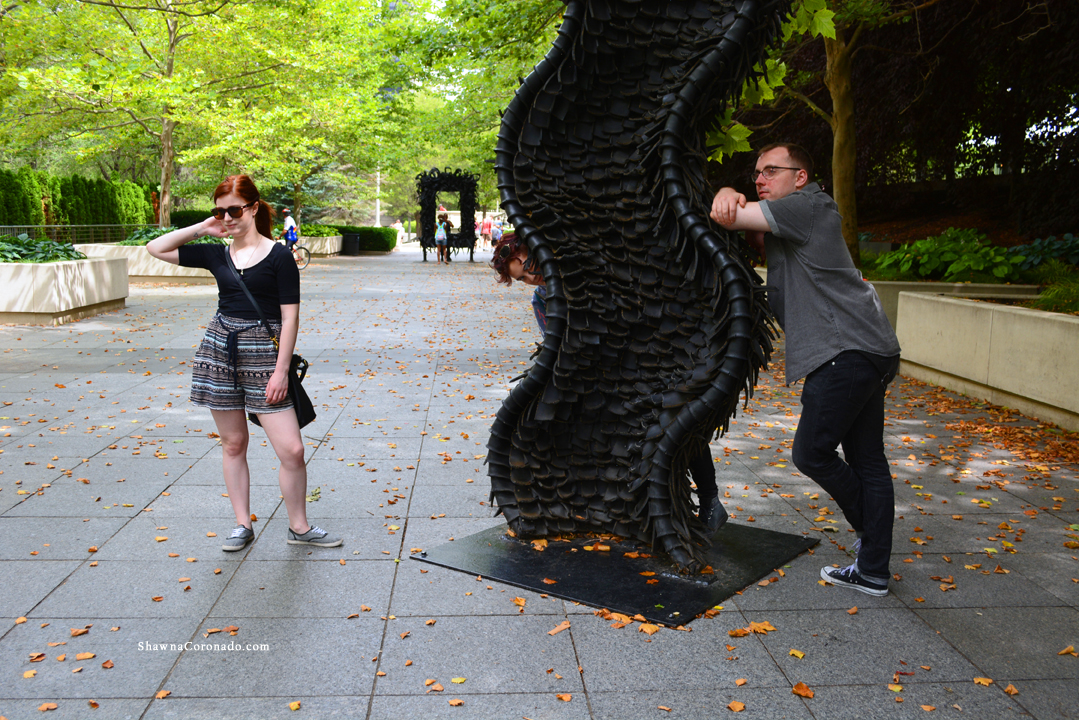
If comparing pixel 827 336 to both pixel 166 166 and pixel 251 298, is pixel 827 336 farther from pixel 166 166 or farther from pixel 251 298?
pixel 166 166

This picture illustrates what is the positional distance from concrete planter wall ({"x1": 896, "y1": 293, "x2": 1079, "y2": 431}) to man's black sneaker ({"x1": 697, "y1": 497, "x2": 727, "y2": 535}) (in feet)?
14.0

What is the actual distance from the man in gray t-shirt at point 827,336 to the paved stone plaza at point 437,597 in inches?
19.1

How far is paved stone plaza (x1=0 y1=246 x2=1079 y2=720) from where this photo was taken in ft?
9.99

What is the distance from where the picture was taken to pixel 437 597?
387 cm

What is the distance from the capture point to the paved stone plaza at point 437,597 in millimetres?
3045

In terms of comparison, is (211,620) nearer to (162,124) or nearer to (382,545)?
(382,545)

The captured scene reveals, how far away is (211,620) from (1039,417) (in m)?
7.23

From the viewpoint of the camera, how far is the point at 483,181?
4378 cm

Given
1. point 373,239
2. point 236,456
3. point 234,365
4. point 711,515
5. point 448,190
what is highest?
point 448,190

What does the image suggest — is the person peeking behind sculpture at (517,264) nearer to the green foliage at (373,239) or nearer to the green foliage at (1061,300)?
the green foliage at (1061,300)

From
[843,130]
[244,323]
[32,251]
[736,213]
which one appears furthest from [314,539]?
[32,251]

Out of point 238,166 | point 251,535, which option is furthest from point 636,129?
point 238,166

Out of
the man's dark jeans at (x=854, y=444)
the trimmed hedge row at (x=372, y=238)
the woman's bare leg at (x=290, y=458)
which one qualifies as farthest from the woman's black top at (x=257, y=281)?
the trimmed hedge row at (x=372, y=238)

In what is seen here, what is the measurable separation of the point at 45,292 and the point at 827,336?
12949 millimetres
